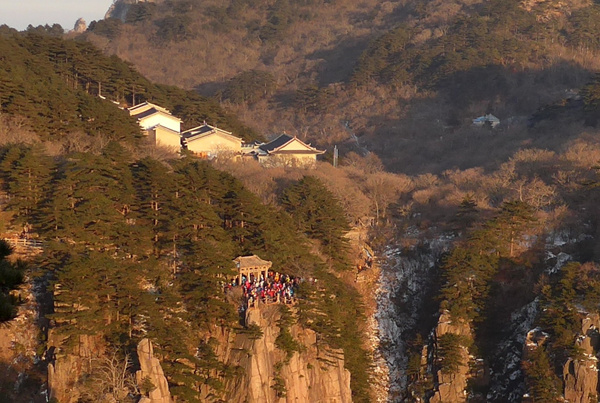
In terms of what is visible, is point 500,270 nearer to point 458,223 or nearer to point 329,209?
point 458,223

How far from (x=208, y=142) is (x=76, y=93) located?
702 cm

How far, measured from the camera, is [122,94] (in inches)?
1671

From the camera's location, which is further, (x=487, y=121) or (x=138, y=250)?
(x=487, y=121)

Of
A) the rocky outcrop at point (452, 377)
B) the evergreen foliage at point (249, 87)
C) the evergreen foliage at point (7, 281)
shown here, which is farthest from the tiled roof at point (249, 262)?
the evergreen foliage at point (249, 87)

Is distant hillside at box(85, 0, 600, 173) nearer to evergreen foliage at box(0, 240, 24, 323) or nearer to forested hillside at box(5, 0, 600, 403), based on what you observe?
forested hillside at box(5, 0, 600, 403)

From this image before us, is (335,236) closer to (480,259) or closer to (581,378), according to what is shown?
(480,259)

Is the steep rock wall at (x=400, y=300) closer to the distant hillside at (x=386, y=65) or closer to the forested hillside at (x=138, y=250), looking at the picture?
the forested hillside at (x=138, y=250)

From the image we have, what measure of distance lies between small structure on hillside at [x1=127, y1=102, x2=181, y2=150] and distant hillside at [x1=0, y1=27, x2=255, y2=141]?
1597 mm

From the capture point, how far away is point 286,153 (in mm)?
39375

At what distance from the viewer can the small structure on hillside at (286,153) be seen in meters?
38.5

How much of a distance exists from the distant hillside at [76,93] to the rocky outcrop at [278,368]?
11550 millimetres

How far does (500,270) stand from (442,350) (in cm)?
422

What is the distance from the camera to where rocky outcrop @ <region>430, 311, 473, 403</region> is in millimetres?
26734

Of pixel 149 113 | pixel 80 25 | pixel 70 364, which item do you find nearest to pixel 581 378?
pixel 70 364
